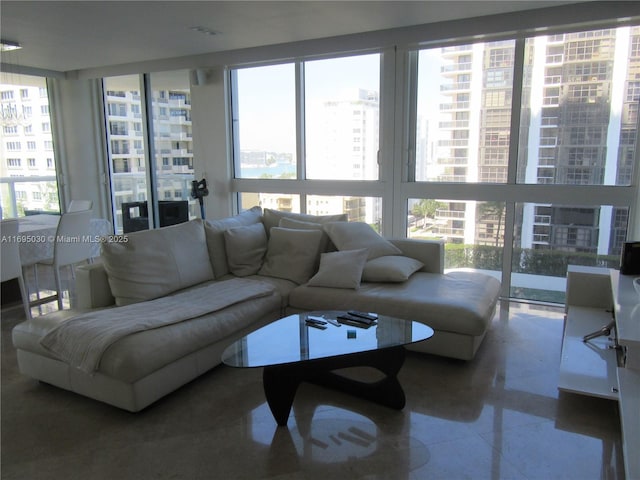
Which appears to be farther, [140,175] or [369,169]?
[140,175]

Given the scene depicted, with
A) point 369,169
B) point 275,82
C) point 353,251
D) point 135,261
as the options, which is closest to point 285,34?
point 275,82

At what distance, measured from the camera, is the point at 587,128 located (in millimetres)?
3928

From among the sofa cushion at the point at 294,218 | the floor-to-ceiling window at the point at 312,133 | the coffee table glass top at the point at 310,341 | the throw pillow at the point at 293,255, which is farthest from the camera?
the floor-to-ceiling window at the point at 312,133

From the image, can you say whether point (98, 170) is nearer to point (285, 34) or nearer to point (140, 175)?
point (140, 175)

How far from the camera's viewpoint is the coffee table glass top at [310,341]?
7.31 ft

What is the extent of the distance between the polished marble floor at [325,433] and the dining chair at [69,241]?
1.35 metres

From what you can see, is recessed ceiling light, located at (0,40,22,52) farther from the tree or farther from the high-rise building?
the tree

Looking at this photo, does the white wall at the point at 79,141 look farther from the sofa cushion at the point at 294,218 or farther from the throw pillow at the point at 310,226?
the throw pillow at the point at 310,226

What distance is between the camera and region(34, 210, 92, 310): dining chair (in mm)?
4017

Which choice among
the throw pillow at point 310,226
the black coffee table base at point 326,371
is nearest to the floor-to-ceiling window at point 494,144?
the throw pillow at point 310,226

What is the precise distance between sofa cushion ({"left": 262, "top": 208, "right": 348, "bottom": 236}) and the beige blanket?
3.31 ft

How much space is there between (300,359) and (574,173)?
3143 mm

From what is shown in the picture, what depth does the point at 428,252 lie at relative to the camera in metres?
3.81

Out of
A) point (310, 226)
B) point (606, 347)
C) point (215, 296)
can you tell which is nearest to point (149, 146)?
point (310, 226)
